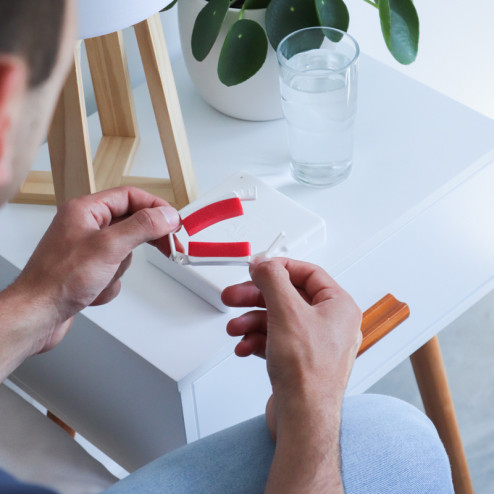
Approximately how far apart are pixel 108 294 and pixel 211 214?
0.13 meters

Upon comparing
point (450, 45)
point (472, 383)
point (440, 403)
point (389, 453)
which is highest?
point (389, 453)

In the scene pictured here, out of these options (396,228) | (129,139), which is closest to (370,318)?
(396,228)

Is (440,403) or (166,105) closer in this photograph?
(166,105)

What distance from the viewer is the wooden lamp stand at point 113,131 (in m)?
0.75

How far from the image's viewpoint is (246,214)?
0.79 meters

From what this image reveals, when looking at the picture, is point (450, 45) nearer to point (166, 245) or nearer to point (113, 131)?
point (113, 131)

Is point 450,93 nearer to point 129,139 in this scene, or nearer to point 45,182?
point 129,139

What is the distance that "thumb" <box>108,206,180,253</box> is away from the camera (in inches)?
25.1

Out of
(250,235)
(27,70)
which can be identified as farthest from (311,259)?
(27,70)

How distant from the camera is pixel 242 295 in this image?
0.68m

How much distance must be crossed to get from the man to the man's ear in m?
0.37

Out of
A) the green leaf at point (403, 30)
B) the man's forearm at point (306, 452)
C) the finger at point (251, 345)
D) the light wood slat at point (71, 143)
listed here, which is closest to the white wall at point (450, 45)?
the green leaf at point (403, 30)

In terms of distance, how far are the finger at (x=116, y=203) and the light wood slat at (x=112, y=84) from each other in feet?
0.70

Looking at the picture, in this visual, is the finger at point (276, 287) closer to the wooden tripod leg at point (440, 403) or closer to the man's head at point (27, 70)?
the man's head at point (27, 70)
